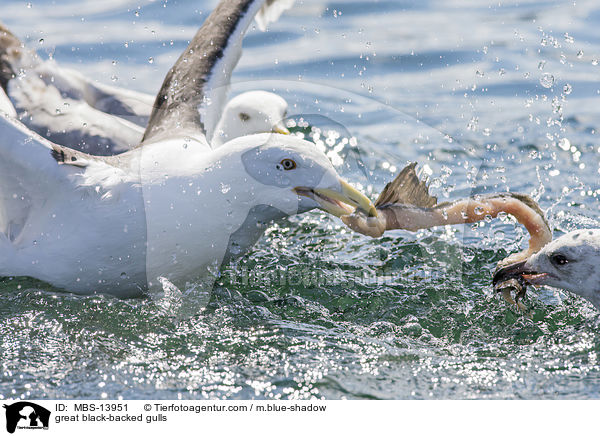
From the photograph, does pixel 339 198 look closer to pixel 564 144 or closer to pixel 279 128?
pixel 279 128

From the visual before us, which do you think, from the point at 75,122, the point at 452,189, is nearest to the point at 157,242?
the point at 75,122

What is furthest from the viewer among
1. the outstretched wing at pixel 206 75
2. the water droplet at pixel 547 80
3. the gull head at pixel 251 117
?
the water droplet at pixel 547 80

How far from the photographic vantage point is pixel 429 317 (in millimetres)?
5422

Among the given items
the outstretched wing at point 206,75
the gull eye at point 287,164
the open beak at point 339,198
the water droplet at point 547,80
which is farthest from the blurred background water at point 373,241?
the outstretched wing at point 206,75

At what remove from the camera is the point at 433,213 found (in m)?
5.56

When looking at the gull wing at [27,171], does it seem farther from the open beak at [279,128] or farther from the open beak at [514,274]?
the open beak at [514,274]

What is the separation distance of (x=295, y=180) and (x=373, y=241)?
1673 millimetres

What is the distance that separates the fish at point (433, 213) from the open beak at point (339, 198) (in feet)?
0.16

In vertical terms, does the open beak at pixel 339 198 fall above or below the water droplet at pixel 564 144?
below

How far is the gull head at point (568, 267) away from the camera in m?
5.26

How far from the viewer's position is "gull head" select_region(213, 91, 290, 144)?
25.7 feet
